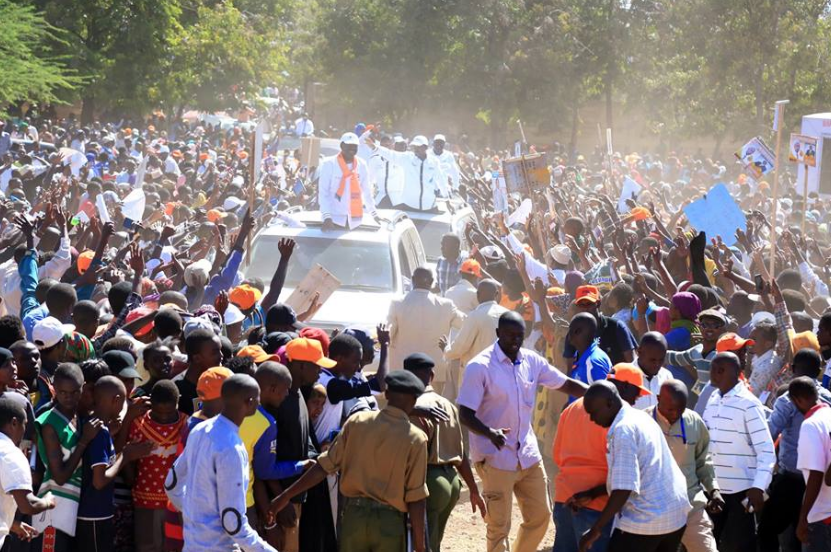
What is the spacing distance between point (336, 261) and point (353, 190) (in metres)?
1.53

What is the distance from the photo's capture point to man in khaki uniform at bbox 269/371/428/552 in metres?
5.78

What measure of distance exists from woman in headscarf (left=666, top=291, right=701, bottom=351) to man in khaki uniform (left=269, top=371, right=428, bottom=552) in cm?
314

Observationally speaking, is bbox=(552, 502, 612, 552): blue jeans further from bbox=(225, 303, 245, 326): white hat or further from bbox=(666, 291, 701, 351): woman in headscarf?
bbox=(225, 303, 245, 326): white hat

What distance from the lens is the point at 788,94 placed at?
35625 millimetres

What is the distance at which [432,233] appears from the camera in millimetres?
15000

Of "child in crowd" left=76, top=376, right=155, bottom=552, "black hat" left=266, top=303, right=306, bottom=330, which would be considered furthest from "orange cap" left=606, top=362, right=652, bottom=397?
"child in crowd" left=76, top=376, right=155, bottom=552

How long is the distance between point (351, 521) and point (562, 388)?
1.98 m

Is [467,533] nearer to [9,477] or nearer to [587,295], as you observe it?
[587,295]

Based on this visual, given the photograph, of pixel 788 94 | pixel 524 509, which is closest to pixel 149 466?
pixel 524 509

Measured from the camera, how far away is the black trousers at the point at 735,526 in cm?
696

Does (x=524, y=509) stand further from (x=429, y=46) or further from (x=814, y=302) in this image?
(x=429, y=46)

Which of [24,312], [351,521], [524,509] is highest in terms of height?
[24,312]

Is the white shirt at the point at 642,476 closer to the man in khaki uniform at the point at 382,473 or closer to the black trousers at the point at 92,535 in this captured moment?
the man in khaki uniform at the point at 382,473

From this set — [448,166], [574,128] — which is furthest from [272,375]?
[574,128]
